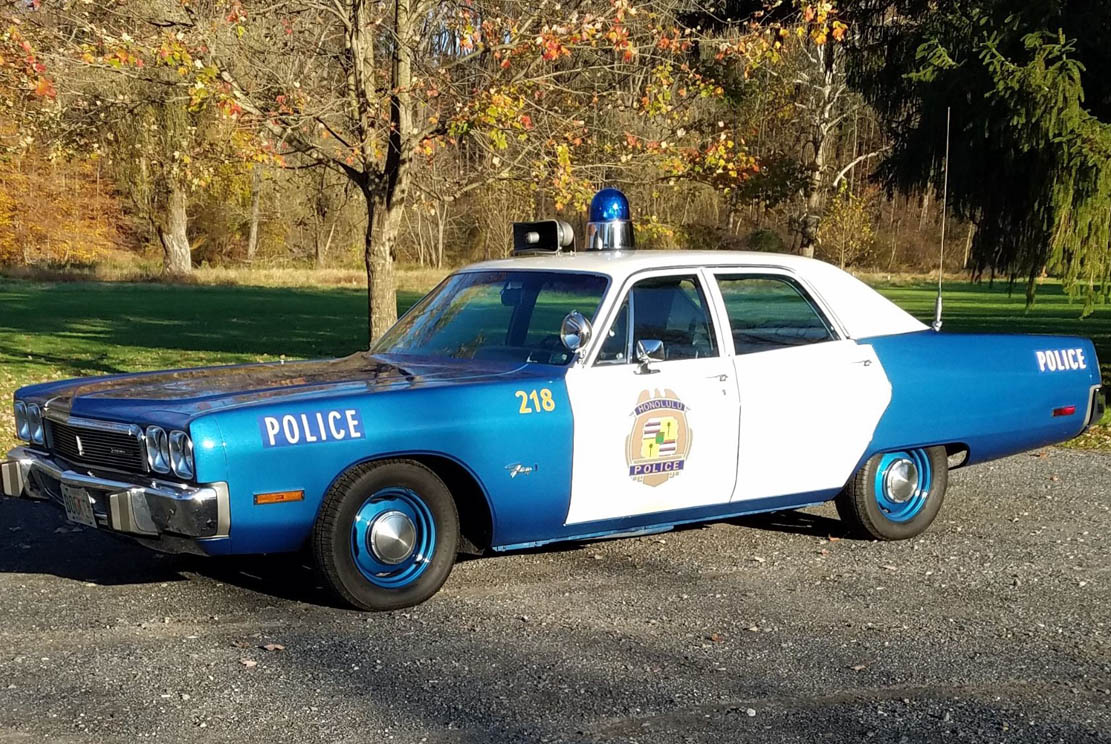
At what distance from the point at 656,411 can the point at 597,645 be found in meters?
A: 1.37

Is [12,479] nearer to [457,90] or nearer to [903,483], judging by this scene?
[903,483]

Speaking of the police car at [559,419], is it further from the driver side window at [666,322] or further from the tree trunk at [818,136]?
the tree trunk at [818,136]

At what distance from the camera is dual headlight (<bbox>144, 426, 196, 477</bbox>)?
5363 mm

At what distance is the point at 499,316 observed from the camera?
22.8 ft

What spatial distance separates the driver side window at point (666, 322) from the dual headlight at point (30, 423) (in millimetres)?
2746

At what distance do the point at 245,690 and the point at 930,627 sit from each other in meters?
2.86

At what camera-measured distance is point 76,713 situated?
4.60m

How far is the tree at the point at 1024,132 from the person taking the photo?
1349 cm

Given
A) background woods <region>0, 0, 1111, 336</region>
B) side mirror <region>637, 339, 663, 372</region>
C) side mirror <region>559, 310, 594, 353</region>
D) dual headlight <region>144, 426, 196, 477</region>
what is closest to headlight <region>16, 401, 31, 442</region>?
dual headlight <region>144, 426, 196, 477</region>

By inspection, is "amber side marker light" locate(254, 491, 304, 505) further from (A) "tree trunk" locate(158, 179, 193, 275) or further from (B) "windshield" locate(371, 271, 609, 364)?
(A) "tree trunk" locate(158, 179, 193, 275)

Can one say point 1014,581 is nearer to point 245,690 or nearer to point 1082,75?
point 245,690

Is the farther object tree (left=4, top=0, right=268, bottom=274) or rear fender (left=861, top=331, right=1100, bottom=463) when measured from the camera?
tree (left=4, top=0, right=268, bottom=274)

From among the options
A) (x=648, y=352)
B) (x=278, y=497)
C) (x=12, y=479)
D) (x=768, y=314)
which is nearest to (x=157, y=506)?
(x=278, y=497)

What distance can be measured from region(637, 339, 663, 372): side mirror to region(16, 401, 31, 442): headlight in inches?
118
